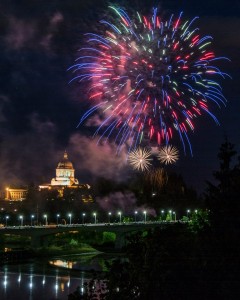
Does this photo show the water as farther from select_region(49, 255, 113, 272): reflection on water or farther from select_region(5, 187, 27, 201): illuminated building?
select_region(5, 187, 27, 201): illuminated building

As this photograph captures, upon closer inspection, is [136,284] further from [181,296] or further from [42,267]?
[42,267]

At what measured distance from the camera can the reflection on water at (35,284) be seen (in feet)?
149

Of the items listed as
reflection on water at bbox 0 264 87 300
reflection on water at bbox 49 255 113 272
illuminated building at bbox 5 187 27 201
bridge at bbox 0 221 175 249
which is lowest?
reflection on water at bbox 0 264 87 300

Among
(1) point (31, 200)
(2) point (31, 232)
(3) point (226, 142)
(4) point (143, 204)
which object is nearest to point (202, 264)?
(3) point (226, 142)

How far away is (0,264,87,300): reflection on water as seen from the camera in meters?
45.6

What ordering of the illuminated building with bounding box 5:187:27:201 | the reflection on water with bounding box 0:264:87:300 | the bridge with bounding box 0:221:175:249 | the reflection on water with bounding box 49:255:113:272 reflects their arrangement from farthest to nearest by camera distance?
1. the illuminated building with bounding box 5:187:27:201
2. the bridge with bounding box 0:221:175:249
3. the reflection on water with bounding box 49:255:113:272
4. the reflection on water with bounding box 0:264:87:300

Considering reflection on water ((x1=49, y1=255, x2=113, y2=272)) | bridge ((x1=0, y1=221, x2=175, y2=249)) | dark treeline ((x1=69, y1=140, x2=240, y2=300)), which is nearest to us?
dark treeline ((x1=69, y1=140, x2=240, y2=300))

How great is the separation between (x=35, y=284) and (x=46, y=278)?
14.2 ft

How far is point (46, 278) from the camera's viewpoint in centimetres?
5697

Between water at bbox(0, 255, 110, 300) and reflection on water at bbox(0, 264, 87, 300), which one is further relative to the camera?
water at bbox(0, 255, 110, 300)

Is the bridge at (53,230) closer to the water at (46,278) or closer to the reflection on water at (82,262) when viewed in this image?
the reflection on water at (82,262)

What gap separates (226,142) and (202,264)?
15439 millimetres

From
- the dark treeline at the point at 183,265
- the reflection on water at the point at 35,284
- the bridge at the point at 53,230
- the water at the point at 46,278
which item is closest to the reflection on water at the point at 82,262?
the water at the point at 46,278

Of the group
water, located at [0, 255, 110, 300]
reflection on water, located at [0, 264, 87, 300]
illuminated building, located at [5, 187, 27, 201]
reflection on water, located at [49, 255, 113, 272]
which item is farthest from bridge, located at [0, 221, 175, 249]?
illuminated building, located at [5, 187, 27, 201]
